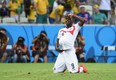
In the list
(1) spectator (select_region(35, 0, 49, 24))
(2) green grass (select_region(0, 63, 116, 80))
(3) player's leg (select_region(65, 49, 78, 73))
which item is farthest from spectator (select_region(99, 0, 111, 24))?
(3) player's leg (select_region(65, 49, 78, 73))

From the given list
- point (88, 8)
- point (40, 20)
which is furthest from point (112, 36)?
point (40, 20)

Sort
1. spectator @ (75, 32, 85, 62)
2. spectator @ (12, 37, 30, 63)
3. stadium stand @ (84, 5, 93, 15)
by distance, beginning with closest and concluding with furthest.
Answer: spectator @ (12, 37, 30, 63) → spectator @ (75, 32, 85, 62) → stadium stand @ (84, 5, 93, 15)

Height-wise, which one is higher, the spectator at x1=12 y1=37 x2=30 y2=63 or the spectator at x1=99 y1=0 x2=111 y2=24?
the spectator at x1=99 y1=0 x2=111 y2=24

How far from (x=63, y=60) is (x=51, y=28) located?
408 inches

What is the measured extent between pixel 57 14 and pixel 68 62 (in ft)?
34.6

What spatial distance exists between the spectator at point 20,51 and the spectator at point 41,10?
5.43ft

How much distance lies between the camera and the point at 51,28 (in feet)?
81.6

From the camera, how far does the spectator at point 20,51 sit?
77.0 ft

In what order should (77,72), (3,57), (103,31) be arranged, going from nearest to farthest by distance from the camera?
(77,72), (3,57), (103,31)

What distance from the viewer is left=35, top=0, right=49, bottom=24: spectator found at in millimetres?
24328

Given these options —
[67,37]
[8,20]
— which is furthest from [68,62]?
[8,20]

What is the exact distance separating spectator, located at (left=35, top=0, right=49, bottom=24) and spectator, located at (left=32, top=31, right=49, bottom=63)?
3.26ft

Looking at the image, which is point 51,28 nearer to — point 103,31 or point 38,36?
point 38,36

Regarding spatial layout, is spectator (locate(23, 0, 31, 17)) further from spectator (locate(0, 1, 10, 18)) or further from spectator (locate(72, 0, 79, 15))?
spectator (locate(72, 0, 79, 15))
